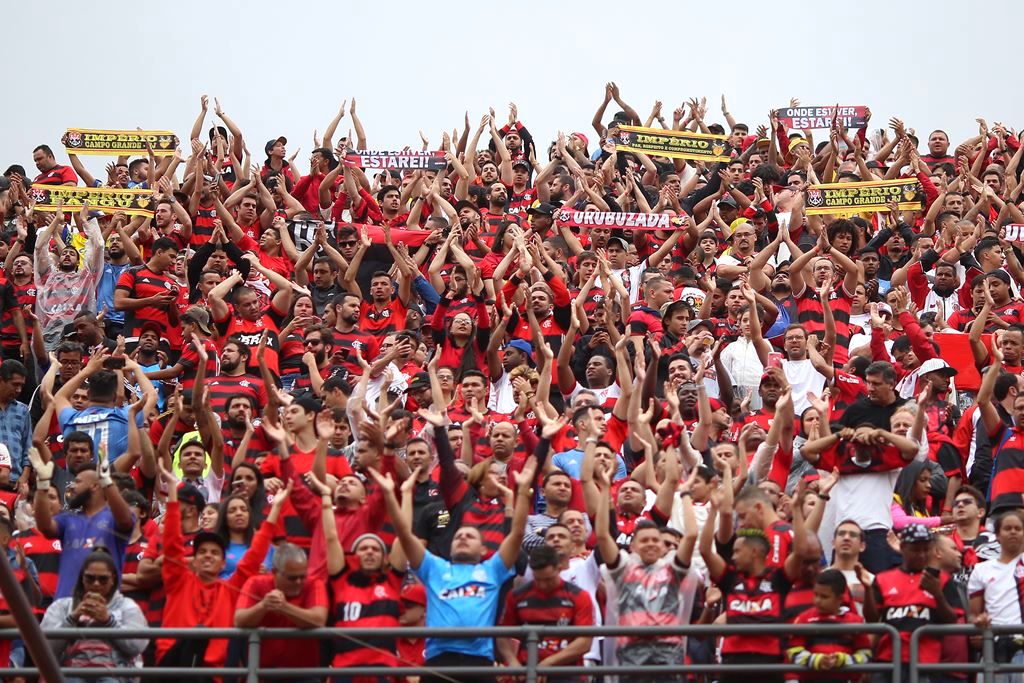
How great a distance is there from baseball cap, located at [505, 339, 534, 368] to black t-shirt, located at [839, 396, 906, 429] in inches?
150

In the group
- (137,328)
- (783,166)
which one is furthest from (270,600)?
(783,166)

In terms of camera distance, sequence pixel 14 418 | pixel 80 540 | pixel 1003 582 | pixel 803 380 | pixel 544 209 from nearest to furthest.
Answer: pixel 1003 582
pixel 80 540
pixel 803 380
pixel 14 418
pixel 544 209

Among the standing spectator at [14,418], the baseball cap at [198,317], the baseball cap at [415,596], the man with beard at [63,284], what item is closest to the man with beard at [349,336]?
the baseball cap at [198,317]

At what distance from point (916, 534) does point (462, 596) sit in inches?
106

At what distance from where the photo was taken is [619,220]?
65.3 ft

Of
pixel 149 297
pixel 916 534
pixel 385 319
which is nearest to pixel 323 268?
pixel 385 319

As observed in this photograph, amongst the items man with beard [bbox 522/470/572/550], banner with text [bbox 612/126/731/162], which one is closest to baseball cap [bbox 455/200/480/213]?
banner with text [bbox 612/126/731/162]

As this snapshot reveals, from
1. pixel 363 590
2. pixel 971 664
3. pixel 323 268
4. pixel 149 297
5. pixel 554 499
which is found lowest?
pixel 971 664

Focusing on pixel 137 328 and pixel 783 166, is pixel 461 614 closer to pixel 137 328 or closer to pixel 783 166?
pixel 137 328

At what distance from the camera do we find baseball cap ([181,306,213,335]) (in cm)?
1689

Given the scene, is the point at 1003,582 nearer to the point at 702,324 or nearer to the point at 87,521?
the point at 702,324

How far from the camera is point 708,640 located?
39.3 feet

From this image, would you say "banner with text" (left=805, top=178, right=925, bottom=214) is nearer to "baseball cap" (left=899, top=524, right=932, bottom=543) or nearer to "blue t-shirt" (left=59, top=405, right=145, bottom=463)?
"blue t-shirt" (left=59, top=405, right=145, bottom=463)

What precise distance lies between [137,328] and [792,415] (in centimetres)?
695
